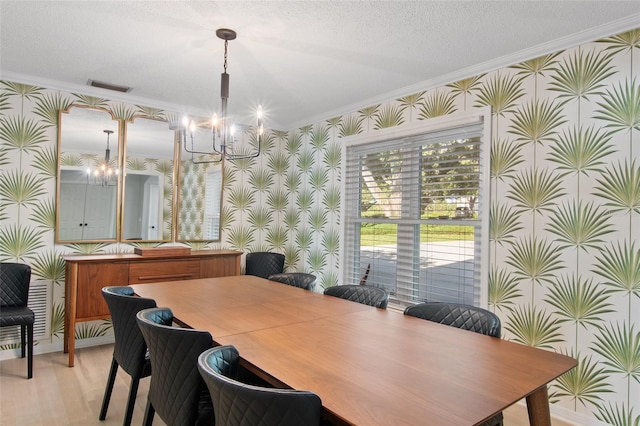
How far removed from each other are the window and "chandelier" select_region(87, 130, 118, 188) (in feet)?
7.44

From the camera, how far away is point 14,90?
330 centimetres

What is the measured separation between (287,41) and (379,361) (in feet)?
6.67

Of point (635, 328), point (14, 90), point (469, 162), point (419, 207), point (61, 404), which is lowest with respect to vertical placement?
point (61, 404)

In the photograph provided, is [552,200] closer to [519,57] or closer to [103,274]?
[519,57]

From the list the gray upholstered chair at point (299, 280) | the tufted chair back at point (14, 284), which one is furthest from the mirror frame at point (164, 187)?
the gray upholstered chair at point (299, 280)

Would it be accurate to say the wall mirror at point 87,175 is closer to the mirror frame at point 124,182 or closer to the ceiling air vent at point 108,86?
the mirror frame at point 124,182

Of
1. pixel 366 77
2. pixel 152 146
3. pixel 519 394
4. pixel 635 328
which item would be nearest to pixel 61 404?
pixel 152 146

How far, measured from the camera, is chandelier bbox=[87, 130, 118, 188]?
3639 mm

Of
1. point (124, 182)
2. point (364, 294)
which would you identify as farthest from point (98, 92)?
point (364, 294)

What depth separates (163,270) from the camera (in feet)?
11.9

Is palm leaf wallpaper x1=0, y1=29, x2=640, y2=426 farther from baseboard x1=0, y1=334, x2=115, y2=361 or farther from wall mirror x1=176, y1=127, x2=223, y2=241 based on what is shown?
wall mirror x1=176, y1=127, x2=223, y2=241

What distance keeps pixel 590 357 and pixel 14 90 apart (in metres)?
4.71

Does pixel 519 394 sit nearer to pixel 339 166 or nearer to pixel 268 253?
pixel 339 166

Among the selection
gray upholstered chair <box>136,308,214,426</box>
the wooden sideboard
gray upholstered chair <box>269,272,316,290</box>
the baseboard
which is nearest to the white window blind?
the wooden sideboard
